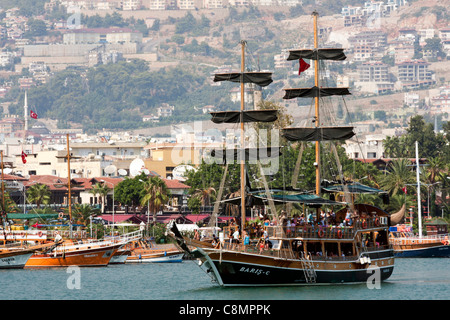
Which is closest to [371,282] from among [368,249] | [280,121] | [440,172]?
[368,249]

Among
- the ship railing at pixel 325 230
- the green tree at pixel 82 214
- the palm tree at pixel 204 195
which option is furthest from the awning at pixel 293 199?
the palm tree at pixel 204 195

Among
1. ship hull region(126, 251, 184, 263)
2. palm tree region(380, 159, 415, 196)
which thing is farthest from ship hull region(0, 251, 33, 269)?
palm tree region(380, 159, 415, 196)

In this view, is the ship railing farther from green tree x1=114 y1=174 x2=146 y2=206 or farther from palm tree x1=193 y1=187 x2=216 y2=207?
green tree x1=114 y1=174 x2=146 y2=206

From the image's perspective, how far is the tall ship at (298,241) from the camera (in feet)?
235

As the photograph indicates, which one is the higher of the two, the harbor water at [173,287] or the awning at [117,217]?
the awning at [117,217]

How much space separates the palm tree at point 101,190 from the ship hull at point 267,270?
111 meters

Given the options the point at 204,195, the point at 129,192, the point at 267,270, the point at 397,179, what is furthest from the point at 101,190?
the point at 267,270

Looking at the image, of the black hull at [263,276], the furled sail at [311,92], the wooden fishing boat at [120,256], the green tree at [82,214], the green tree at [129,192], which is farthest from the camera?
the green tree at [129,192]

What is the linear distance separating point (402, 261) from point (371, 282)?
37777mm

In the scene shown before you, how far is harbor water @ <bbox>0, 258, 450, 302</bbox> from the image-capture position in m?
68.9

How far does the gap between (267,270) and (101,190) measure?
113921 mm

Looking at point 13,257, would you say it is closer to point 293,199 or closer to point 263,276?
point 293,199

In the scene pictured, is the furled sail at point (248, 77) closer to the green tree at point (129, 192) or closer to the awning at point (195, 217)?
the awning at point (195, 217)
